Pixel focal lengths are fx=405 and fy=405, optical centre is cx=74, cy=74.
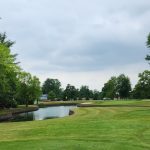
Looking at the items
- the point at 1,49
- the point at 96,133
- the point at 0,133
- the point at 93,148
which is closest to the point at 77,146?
the point at 93,148

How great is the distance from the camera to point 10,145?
23109mm

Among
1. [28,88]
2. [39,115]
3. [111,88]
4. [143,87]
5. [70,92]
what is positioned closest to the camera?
[39,115]

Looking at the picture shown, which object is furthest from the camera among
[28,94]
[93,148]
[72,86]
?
[72,86]

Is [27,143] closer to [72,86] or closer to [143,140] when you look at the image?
[143,140]

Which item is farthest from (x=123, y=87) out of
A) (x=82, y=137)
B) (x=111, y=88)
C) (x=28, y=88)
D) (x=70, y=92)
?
(x=82, y=137)

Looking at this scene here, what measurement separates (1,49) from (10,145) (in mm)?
39805

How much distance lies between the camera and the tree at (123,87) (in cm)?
17939

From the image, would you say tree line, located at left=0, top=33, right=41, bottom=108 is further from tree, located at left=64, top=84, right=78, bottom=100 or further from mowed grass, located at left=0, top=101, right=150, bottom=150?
tree, located at left=64, top=84, right=78, bottom=100

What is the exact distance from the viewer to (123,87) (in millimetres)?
180000

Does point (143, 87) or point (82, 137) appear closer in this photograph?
point (82, 137)

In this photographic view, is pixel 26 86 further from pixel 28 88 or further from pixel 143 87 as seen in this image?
pixel 143 87

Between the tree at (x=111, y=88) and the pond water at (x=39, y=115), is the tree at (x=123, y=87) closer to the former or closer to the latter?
the tree at (x=111, y=88)

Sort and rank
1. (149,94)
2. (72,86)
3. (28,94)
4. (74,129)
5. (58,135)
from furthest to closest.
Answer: (72,86)
(149,94)
(28,94)
(74,129)
(58,135)

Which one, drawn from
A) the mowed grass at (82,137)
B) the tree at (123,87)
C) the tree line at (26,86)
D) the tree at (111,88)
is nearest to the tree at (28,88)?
the tree line at (26,86)
